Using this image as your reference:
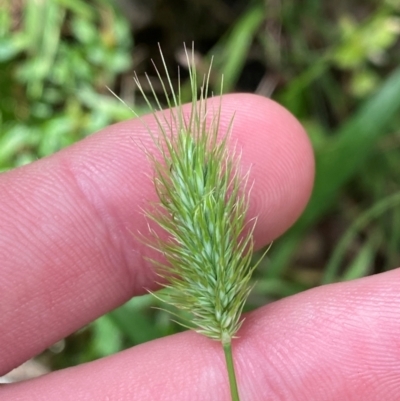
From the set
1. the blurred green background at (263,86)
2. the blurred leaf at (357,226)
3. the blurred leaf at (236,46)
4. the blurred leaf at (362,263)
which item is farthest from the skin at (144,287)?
the blurred leaf at (236,46)

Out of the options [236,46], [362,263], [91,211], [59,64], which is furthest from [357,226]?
[59,64]

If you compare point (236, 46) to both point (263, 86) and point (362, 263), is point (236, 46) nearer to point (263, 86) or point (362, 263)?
point (263, 86)

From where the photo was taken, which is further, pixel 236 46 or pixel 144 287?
pixel 236 46

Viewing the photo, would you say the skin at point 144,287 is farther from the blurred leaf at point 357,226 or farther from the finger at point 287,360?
the blurred leaf at point 357,226

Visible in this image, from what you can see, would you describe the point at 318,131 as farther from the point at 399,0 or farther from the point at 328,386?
the point at 328,386

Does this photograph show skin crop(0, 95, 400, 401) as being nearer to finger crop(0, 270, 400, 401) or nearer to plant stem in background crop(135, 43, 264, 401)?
finger crop(0, 270, 400, 401)

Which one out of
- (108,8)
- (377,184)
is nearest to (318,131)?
(377,184)
